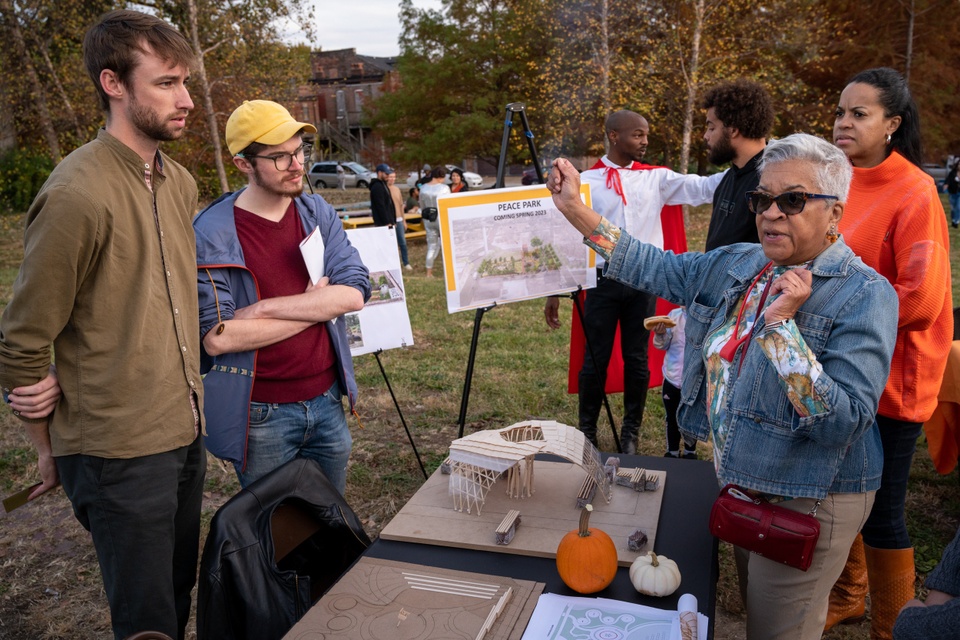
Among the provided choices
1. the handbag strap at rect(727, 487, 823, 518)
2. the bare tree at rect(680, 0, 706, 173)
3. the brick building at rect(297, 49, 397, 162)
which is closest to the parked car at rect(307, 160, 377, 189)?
the brick building at rect(297, 49, 397, 162)

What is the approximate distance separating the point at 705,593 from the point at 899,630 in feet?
1.29

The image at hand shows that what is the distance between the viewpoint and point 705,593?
63.7 inches

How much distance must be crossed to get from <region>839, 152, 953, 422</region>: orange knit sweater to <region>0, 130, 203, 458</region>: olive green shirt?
2210 millimetres

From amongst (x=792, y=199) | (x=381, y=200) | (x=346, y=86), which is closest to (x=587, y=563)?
(x=792, y=199)

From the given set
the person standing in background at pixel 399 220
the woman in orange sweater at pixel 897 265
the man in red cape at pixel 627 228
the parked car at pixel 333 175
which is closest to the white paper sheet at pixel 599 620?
the woman in orange sweater at pixel 897 265

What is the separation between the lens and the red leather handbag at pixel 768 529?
161 cm

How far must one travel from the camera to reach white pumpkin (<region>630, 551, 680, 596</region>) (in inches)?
62.0

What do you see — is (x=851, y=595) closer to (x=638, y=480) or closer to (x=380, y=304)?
(x=638, y=480)

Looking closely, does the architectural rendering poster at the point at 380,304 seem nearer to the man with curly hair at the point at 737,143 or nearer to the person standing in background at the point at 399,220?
the man with curly hair at the point at 737,143

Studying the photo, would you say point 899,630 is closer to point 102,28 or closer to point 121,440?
point 121,440

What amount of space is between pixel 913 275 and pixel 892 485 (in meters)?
0.72

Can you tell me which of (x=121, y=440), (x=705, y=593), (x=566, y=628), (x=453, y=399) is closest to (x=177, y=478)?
(x=121, y=440)

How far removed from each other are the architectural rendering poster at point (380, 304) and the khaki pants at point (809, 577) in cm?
253

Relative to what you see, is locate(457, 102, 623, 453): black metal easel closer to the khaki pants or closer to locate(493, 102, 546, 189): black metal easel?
locate(493, 102, 546, 189): black metal easel
